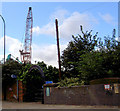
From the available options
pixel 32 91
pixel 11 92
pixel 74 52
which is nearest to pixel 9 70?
pixel 11 92

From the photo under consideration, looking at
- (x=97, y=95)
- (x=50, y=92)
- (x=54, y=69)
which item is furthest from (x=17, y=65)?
(x=97, y=95)

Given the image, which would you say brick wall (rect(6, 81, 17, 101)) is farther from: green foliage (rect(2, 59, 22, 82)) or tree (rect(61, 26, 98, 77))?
tree (rect(61, 26, 98, 77))

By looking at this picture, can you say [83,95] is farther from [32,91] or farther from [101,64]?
[32,91]

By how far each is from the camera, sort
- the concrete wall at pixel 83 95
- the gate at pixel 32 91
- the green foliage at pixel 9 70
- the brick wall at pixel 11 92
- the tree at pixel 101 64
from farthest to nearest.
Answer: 1. the green foliage at pixel 9 70
2. the brick wall at pixel 11 92
3. the gate at pixel 32 91
4. the tree at pixel 101 64
5. the concrete wall at pixel 83 95

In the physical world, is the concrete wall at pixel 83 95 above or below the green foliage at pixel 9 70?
below

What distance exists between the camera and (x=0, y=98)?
76.9 feet

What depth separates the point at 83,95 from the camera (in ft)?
47.3

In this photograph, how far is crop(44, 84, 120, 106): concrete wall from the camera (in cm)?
1291

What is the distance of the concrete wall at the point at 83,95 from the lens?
1291cm

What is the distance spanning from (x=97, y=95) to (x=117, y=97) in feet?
4.97

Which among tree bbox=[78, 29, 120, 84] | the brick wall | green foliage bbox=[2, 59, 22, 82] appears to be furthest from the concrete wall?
green foliage bbox=[2, 59, 22, 82]

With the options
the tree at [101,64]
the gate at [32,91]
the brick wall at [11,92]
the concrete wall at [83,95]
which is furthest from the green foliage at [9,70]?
the tree at [101,64]

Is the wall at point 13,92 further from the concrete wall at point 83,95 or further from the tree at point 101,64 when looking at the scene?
the tree at point 101,64

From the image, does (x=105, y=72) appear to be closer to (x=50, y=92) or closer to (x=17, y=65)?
(x=50, y=92)
